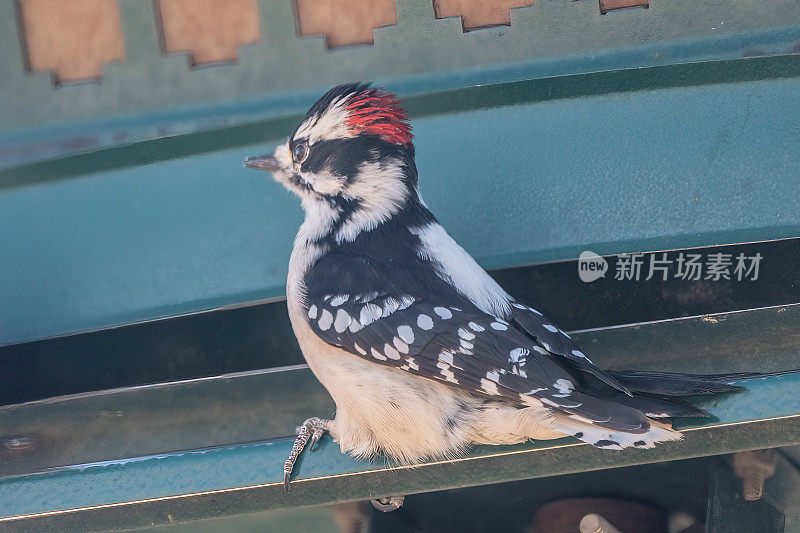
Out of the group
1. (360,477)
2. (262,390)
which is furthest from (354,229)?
(360,477)

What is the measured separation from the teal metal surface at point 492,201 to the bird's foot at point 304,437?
450 millimetres

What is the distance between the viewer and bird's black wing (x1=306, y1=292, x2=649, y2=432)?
168cm

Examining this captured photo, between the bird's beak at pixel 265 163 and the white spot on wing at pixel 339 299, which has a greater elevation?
the bird's beak at pixel 265 163

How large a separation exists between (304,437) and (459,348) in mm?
379

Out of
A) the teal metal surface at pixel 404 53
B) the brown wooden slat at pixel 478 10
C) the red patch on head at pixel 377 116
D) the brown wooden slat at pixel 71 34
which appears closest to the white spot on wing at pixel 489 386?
the red patch on head at pixel 377 116

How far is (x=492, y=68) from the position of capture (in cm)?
240

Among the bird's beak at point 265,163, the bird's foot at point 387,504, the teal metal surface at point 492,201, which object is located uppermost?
the bird's beak at point 265,163

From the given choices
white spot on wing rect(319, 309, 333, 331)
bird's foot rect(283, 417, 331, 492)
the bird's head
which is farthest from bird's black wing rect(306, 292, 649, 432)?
the bird's head

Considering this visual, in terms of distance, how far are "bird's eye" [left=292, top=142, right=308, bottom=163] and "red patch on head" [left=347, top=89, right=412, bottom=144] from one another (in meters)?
0.14

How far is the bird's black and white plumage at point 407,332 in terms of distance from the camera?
5.60ft

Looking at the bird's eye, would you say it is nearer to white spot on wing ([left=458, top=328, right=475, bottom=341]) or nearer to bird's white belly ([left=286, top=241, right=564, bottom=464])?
bird's white belly ([left=286, top=241, right=564, bottom=464])

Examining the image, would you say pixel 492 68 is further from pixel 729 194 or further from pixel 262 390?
pixel 262 390

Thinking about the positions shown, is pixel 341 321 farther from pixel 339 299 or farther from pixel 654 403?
pixel 654 403

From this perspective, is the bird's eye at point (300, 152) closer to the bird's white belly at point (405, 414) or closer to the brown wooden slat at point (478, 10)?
the bird's white belly at point (405, 414)
